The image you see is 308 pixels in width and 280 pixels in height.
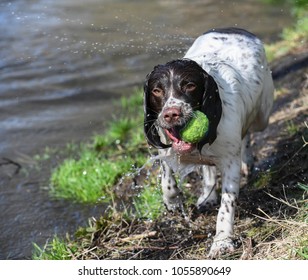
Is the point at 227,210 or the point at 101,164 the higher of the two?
the point at 227,210

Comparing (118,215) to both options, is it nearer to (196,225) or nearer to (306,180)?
(196,225)

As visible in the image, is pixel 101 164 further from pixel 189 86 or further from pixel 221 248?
pixel 189 86

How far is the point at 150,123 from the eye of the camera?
4312 millimetres

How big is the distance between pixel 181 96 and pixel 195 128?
229 mm

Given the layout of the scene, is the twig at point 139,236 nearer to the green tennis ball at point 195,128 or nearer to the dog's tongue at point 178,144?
the dog's tongue at point 178,144

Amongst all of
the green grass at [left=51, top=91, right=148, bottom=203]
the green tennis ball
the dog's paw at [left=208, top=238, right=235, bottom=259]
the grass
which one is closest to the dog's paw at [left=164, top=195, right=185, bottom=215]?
the dog's paw at [left=208, top=238, right=235, bottom=259]

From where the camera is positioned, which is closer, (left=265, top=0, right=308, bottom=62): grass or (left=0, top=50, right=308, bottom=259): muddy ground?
(left=0, top=50, right=308, bottom=259): muddy ground

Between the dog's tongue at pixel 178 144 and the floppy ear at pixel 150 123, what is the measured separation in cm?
17

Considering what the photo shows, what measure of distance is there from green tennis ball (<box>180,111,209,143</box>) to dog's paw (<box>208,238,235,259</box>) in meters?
0.70

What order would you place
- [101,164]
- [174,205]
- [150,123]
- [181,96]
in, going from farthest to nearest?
[101,164]
[174,205]
[150,123]
[181,96]

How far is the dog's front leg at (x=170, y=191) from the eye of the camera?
4.82 meters

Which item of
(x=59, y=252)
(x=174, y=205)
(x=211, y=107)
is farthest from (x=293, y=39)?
(x=59, y=252)

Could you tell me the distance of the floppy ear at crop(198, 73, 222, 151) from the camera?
413 cm

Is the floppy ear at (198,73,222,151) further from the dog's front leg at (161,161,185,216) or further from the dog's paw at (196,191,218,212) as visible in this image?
the dog's paw at (196,191,218,212)
